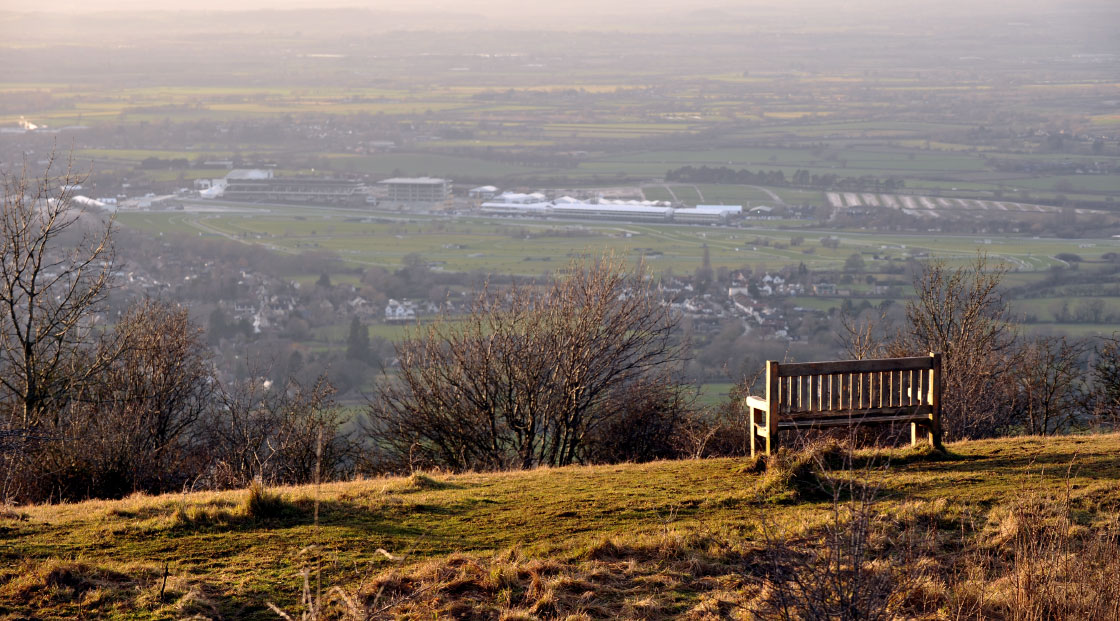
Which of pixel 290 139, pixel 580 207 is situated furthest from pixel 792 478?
pixel 290 139

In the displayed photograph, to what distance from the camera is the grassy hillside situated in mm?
5691

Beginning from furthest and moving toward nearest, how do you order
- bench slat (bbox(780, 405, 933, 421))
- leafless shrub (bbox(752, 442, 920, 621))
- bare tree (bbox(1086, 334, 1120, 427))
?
1. bare tree (bbox(1086, 334, 1120, 427))
2. bench slat (bbox(780, 405, 933, 421))
3. leafless shrub (bbox(752, 442, 920, 621))

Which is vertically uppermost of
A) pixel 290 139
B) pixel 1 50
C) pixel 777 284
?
pixel 1 50

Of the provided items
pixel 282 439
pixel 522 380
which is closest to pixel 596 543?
pixel 522 380

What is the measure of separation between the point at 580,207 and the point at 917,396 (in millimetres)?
76695

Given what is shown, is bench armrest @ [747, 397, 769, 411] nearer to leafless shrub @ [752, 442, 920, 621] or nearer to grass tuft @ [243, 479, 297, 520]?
leafless shrub @ [752, 442, 920, 621]

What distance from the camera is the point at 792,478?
844cm

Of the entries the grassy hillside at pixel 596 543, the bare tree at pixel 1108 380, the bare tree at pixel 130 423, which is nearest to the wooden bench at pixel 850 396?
the grassy hillside at pixel 596 543

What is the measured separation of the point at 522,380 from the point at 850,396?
8.81 m

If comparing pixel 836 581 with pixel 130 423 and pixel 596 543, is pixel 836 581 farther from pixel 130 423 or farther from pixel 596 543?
pixel 130 423

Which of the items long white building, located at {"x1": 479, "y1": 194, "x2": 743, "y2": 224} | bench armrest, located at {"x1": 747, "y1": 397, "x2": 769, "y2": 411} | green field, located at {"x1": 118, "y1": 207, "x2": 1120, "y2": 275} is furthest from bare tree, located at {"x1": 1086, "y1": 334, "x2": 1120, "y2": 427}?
long white building, located at {"x1": 479, "y1": 194, "x2": 743, "y2": 224}

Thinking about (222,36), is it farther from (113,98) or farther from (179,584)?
(179,584)

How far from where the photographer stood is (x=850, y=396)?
30.7ft

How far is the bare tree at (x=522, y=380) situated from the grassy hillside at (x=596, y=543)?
7.24m
